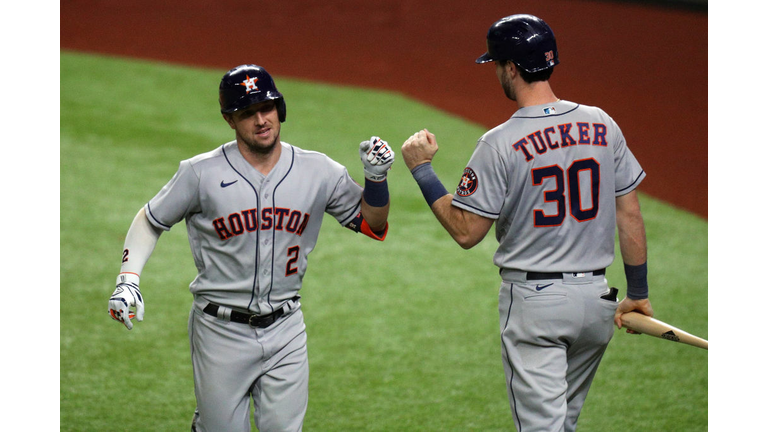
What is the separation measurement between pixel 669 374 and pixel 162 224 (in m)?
3.33

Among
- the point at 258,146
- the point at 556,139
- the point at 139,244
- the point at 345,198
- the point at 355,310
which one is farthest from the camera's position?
the point at 355,310

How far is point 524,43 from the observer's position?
294 centimetres

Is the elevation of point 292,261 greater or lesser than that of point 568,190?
lesser

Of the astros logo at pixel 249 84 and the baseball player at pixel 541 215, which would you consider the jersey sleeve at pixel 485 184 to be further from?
the astros logo at pixel 249 84

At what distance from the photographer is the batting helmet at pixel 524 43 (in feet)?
9.68

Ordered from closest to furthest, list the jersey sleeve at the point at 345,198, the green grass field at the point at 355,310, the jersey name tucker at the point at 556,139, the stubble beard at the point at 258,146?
the jersey name tucker at the point at 556,139 → the stubble beard at the point at 258,146 → the jersey sleeve at the point at 345,198 → the green grass field at the point at 355,310

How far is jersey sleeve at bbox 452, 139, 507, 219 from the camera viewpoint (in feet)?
9.68

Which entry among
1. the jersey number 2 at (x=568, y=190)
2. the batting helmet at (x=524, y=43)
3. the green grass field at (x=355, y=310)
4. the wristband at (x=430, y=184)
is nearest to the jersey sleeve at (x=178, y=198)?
the wristband at (x=430, y=184)

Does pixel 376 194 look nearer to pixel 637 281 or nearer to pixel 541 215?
pixel 541 215

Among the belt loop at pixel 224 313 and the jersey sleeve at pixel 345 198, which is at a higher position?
the jersey sleeve at pixel 345 198

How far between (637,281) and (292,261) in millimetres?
1415

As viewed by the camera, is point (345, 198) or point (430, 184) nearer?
point (430, 184)

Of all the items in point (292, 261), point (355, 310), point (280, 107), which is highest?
point (280, 107)

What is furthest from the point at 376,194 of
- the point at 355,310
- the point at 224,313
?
the point at 355,310
